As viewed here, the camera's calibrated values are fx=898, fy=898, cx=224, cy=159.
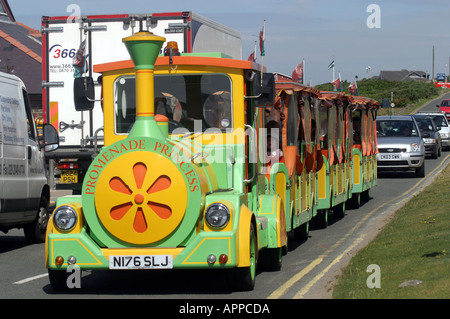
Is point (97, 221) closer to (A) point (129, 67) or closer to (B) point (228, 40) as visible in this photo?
(A) point (129, 67)

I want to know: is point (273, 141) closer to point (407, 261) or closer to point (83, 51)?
point (407, 261)

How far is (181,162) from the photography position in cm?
868

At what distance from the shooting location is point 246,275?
903 cm

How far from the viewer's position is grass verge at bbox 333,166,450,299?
8570 millimetres

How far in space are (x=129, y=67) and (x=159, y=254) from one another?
2.62 m

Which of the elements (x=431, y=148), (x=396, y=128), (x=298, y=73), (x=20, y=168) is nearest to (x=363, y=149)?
(x=298, y=73)

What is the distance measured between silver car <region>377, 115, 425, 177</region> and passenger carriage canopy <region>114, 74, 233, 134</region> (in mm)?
18495

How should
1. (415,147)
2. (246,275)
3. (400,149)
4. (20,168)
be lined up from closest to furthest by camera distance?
(246,275)
(20,168)
(415,147)
(400,149)

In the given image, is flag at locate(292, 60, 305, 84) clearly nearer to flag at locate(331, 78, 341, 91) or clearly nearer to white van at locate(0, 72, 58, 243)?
white van at locate(0, 72, 58, 243)

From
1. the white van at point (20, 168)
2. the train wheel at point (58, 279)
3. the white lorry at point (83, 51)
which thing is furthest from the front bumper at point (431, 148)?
the train wheel at point (58, 279)

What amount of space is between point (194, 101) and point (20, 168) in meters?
4.63

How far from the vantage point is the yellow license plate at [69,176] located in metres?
17.9

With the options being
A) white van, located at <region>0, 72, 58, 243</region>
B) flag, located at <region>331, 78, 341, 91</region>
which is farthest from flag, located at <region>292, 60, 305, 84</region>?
flag, located at <region>331, 78, 341, 91</region>
